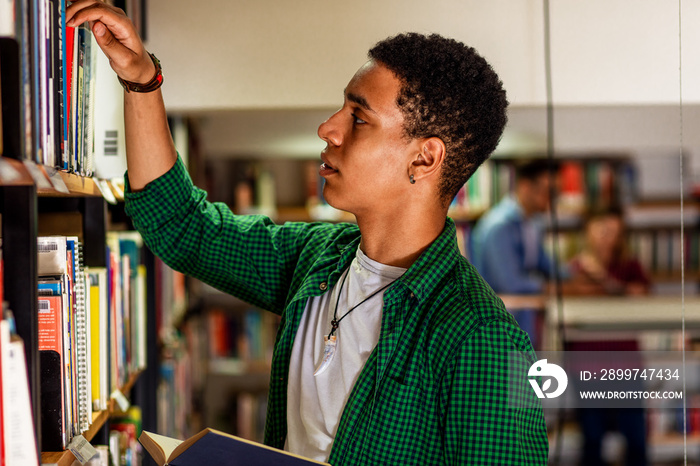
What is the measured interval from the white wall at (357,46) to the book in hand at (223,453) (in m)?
1.03

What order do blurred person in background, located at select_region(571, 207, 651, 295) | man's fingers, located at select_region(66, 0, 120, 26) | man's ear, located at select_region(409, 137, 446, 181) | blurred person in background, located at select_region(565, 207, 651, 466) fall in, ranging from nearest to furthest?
man's fingers, located at select_region(66, 0, 120, 26), man's ear, located at select_region(409, 137, 446, 181), blurred person in background, located at select_region(565, 207, 651, 466), blurred person in background, located at select_region(571, 207, 651, 295)

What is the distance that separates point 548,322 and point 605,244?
554 millimetres

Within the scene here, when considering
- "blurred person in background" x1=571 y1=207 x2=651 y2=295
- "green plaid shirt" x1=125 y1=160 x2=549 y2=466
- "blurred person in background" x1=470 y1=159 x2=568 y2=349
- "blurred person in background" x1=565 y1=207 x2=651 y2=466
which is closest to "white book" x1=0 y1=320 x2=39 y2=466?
"green plaid shirt" x1=125 y1=160 x2=549 y2=466

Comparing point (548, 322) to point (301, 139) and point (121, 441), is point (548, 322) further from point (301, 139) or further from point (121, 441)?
point (121, 441)

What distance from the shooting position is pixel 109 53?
1.05m

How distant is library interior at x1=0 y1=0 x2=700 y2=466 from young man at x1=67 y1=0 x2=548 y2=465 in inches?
3.6

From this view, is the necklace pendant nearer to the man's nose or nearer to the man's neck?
the man's neck

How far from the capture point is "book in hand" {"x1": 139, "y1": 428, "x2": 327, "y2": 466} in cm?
81

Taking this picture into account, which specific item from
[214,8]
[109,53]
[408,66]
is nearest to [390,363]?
[408,66]

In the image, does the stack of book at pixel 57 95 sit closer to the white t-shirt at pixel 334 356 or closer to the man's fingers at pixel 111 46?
the man's fingers at pixel 111 46

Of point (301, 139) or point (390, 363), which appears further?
point (301, 139)

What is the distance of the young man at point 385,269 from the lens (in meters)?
0.98

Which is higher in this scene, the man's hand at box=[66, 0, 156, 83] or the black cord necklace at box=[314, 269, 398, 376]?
the man's hand at box=[66, 0, 156, 83]

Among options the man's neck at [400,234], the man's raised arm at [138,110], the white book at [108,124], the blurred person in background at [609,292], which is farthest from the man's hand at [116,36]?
the blurred person in background at [609,292]
